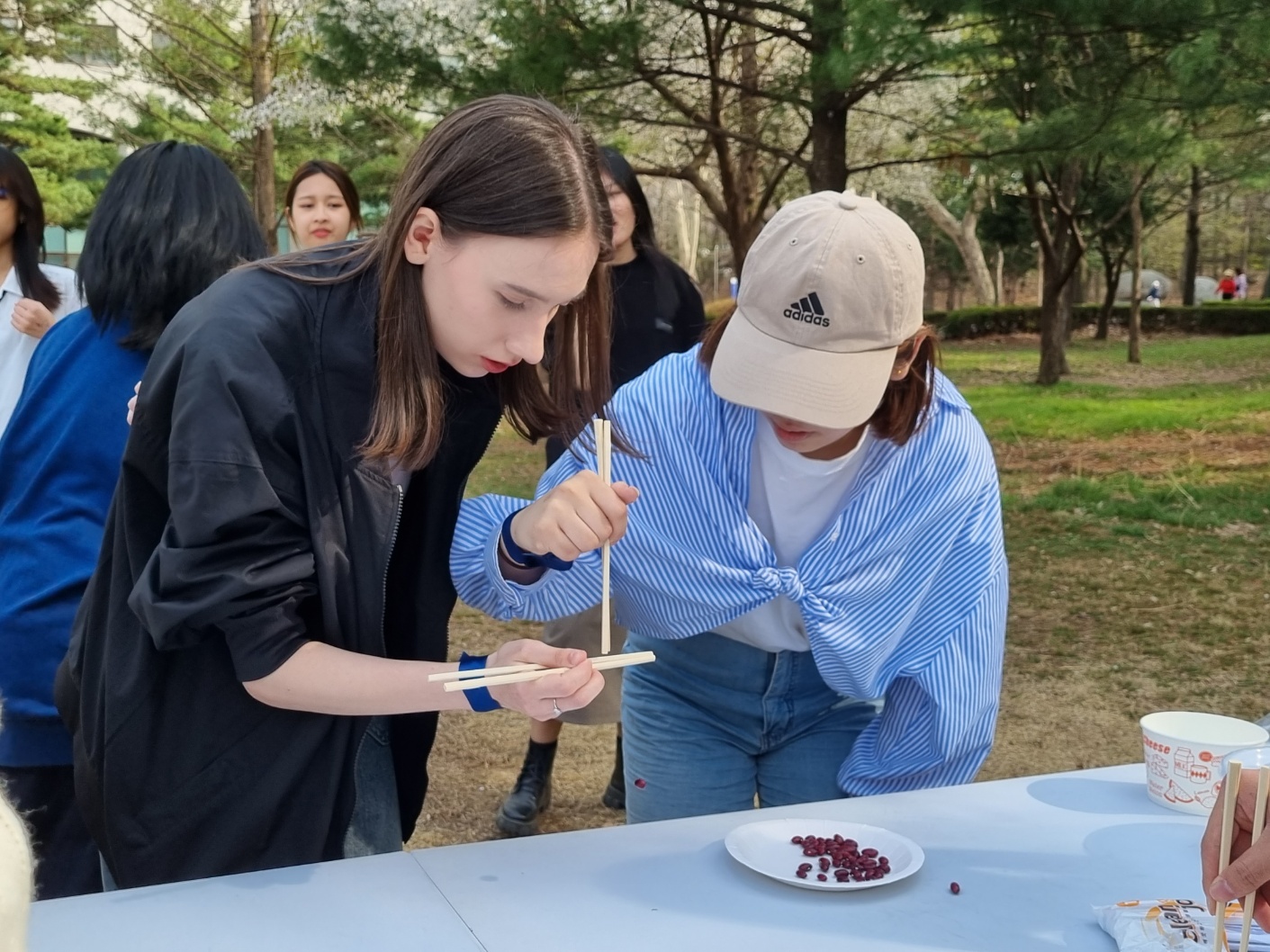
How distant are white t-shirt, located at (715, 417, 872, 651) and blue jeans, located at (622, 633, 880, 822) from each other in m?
0.04

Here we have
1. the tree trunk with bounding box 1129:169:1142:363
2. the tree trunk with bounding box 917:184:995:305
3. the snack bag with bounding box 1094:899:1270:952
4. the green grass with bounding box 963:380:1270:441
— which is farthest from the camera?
the tree trunk with bounding box 917:184:995:305

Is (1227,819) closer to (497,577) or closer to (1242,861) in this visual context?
(1242,861)

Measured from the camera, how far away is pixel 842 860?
143cm

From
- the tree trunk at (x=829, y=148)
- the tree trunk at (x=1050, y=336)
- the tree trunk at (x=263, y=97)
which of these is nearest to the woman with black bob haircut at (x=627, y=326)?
the tree trunk at (x=829, y=148)

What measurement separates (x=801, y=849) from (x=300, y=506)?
2.19ft

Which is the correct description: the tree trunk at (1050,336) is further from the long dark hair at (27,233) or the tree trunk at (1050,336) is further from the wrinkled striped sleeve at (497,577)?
the wrinkled striped sleeve at (497,577)

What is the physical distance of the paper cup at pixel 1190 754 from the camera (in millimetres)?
1652

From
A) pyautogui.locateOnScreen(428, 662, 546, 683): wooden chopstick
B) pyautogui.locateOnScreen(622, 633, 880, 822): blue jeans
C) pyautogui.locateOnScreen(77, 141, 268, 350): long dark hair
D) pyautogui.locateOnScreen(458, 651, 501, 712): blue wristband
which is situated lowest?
pyautogui.locateOnScreen(622, 633, 880, 822): blue jeans

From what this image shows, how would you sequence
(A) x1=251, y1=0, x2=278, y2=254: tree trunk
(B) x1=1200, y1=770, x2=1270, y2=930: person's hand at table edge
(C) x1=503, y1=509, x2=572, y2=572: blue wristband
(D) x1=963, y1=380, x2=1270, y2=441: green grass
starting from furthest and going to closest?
(A) x1=251, y1=0, x2=278, y2=254: tree trunk
(D) x1=963, y1=380, x2=1270, y2=441: green grass
(C) x1=503, y1=509, x2=572, y2=572: blue wristband
(B) x1=1200, y1=770, x2=1270, y2=930: person's hand at table edge

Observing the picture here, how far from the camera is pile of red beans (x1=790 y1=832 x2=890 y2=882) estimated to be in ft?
4.59

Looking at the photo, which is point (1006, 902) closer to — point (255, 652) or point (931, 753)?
point (931, 753)

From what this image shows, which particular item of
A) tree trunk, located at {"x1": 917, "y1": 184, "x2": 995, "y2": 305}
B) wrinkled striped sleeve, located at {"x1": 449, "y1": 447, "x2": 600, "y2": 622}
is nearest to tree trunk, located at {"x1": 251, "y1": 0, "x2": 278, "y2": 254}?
wrinkled striped sleeve, located at {"x1": 449, "y1": 447, "x2": 600, "y2": 622}

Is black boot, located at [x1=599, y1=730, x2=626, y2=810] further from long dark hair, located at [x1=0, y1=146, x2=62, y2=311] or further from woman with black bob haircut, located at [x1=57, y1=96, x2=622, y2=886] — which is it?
woman with black bob haircut, located at [x1=57, y1=96, x2=622, y2=886]

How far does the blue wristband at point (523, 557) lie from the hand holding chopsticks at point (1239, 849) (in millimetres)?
773
